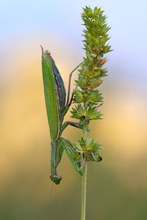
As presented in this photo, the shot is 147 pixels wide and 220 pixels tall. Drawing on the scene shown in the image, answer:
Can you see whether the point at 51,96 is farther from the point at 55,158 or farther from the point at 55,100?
the point at 55,158

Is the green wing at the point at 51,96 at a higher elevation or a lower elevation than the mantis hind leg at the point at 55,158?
higher

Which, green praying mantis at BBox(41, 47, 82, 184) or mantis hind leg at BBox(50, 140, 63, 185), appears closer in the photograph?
green praying mantis at BBox(41, 47, 82, 184)

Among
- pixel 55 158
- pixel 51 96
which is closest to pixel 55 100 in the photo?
pixel 51 96

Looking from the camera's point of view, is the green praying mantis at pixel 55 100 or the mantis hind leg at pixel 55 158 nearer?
the green praying mantis at pixel 55 100
